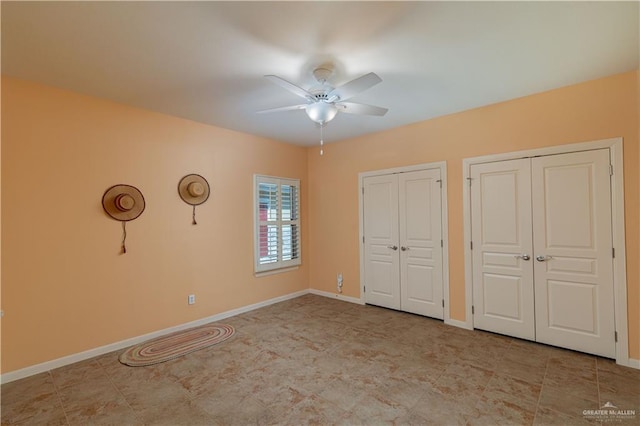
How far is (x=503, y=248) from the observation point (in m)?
3.42

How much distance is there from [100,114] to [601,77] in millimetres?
5129

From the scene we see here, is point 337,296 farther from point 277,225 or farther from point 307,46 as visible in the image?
point 307,46

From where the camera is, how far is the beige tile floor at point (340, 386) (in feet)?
6.87

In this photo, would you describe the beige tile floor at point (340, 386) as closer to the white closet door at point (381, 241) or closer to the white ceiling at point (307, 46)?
the white closet door at point (381, 241)

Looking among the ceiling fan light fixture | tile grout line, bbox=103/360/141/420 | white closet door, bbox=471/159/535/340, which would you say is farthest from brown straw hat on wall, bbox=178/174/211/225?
white closet door, bbox=471/159/535/340

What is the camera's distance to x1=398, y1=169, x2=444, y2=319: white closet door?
13.0ft

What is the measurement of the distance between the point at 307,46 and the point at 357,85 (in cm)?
49

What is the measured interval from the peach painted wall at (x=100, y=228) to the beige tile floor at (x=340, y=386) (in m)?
0.49

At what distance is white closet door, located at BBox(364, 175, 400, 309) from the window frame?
51.2 inches

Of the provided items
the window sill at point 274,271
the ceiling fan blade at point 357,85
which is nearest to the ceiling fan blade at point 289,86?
the ceiling fan blade at point 357,85

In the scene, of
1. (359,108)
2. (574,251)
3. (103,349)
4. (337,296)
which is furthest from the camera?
(337,296)

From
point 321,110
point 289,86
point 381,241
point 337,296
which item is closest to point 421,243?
point 381,241

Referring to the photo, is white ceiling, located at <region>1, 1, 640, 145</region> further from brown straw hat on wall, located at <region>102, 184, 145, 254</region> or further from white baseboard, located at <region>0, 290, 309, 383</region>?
white baseboard, located at <region>0, 290, 309, 383</region>

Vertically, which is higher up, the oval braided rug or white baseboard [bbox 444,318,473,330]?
white baseboard [bbox 444,318,473,330]
